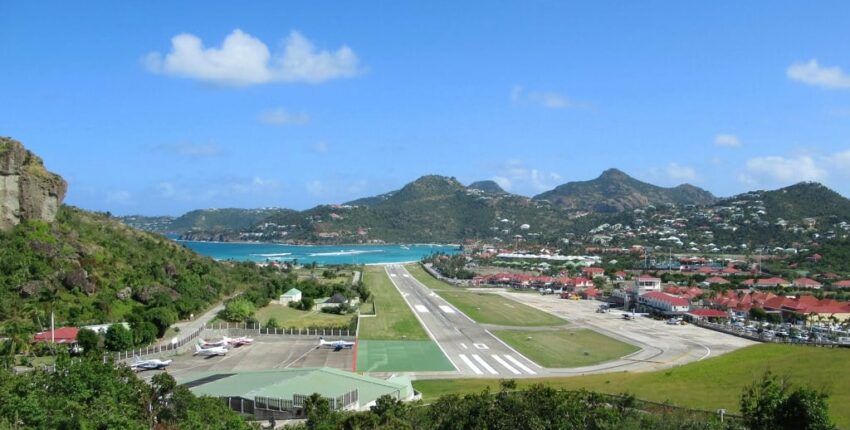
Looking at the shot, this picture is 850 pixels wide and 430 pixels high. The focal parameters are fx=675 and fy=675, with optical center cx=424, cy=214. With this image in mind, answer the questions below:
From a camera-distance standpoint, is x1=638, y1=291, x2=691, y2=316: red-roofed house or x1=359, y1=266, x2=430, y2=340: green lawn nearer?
x1=359, y1=266, x2=430, y2=340: green lawn

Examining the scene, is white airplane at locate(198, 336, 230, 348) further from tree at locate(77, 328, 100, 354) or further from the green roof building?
the green roof building

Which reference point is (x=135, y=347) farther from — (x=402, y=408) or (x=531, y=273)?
(x=531, y=273)

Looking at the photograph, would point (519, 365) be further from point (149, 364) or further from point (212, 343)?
point (149, 364)

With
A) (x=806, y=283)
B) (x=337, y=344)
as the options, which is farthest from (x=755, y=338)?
(x=806, y=283)

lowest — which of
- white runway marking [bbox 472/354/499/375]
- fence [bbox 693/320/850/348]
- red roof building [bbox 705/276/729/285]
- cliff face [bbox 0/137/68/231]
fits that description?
white runway marking [bbox 472/354/499/375]

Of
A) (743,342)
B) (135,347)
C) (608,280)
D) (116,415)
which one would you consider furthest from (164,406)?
(608,280)

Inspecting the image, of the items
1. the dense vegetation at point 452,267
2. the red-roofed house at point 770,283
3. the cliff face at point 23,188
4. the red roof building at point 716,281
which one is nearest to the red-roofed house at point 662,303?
the red-roofed house at point 770,283

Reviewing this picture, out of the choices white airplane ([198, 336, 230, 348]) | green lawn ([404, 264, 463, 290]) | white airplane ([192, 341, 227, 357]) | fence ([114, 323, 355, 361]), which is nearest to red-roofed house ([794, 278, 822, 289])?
green lawn ([404, 264, 463, 290])

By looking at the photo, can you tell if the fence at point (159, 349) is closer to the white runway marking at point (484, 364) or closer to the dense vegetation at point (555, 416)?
the white runway marking at point (484, 364)
